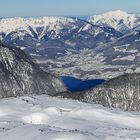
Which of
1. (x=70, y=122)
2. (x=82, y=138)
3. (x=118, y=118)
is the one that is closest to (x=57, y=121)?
(x=70, y=122)

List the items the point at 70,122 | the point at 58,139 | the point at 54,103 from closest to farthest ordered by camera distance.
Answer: the point at 58,139 < the point at 70,122 < the point at 54,103

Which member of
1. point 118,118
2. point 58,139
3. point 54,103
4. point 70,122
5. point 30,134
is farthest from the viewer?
point 54,103

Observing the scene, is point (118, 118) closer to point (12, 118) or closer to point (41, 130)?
point (12, 118)

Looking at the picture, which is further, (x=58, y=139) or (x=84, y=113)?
(x=84, y=113)

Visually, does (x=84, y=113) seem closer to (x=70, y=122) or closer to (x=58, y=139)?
(x=70, y=122)

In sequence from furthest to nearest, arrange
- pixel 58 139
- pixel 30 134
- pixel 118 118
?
pixel 118 118 < pixel 30 134 < pixel 58 139

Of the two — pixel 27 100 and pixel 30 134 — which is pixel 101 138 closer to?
pixel 30 134

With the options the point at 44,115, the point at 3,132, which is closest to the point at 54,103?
the point at 44,115

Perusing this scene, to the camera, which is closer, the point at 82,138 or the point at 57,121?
the point at 82,138

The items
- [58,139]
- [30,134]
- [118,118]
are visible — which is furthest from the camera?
[118,118]
